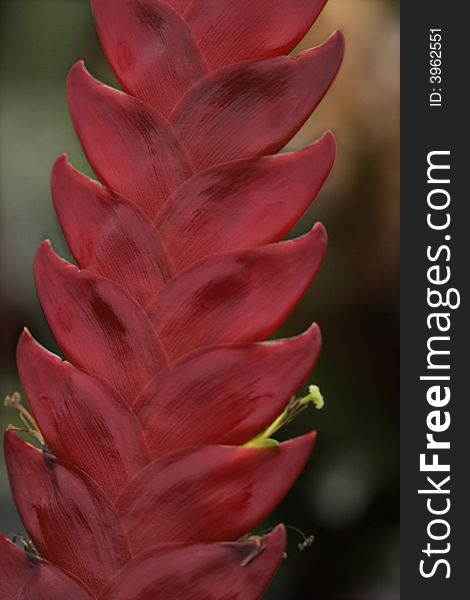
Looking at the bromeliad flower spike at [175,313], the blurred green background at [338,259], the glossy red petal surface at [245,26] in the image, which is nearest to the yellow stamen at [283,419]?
the bromeliad flower spike at [175,313]

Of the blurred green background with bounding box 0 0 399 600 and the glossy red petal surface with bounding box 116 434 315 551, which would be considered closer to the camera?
the glossy red petal surface with bounding box 116 434 315 551

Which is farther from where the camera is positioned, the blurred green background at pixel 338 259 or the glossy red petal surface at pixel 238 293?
the blurred green background at pixel 338 259

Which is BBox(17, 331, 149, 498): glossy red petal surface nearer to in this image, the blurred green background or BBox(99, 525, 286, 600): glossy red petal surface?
BBox(99, 525, 286, 600): glossy red petal surface

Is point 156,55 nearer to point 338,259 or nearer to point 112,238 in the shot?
point 112,238

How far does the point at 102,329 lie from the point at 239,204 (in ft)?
0.18

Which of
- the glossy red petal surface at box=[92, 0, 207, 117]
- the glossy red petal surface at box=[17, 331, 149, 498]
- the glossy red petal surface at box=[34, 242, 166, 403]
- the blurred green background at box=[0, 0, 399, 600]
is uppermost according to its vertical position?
the blurred green background at box=[0, 0, 399, 600]

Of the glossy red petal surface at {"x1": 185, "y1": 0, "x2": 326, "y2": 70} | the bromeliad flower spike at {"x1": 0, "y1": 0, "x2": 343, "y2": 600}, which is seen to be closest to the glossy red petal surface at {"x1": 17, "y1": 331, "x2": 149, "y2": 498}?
the bromeliad flower spike at {"x1": 0, "y1": 0, "x2": 343, "y2": 600}

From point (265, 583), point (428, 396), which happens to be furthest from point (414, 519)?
point (265, 583)

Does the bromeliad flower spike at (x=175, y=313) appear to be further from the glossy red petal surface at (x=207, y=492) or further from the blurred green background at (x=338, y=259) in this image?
the blurred green background at (x=338, y=259)

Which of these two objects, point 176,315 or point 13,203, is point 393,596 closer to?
point 13,203

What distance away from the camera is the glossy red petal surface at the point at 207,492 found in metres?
0.29

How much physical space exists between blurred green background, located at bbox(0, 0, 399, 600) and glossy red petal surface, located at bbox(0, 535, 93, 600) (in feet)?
4.10

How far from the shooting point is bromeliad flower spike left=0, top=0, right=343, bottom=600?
0.97 ft

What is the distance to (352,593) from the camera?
166 centimetres
